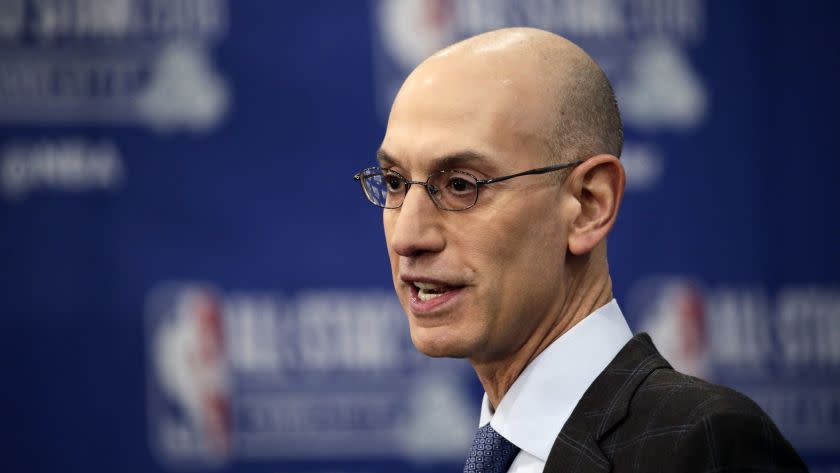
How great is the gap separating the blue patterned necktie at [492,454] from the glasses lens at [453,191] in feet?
1.22

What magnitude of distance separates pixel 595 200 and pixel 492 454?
0.43 metres

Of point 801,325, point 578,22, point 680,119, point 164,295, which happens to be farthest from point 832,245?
point 164,295

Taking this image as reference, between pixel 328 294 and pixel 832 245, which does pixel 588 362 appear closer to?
pixel 328 294

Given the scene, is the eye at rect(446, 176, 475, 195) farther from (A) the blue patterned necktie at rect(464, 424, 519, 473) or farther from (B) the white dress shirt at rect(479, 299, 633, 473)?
(A) the blue patterned necktie at rect(464, 424, 519, 473)

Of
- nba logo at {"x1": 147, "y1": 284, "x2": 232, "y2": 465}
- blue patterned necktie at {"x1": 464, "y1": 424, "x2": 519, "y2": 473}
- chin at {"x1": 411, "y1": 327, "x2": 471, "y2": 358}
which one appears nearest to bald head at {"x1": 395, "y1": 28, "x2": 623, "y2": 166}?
chin at {"x1": 411, "y1": 327, "x2": 471, "y2": 358}

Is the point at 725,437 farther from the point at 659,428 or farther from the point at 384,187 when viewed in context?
the point at 384,187

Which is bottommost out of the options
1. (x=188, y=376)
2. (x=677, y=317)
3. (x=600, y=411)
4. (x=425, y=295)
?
(x=188, y=376)

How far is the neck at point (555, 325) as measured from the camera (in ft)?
5.65

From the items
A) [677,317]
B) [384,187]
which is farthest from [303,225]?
[384,187]

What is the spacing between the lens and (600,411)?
156cm

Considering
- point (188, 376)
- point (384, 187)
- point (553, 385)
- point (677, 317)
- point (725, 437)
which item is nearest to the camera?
point (725, 437)

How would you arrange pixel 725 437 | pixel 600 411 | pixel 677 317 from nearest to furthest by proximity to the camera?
pixel 725 437
pixel 600 411
pixel 677 317

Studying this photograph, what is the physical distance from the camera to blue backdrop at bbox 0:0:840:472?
3.63 m

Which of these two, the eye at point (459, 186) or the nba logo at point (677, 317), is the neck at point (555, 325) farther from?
the nba logo at point (677, 317)
